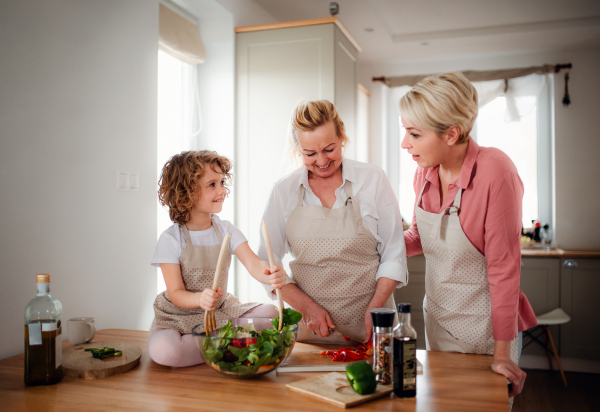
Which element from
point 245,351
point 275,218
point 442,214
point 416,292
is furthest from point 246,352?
point 416,292

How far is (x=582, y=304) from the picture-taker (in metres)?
3.52

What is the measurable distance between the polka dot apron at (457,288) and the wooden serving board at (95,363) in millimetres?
868

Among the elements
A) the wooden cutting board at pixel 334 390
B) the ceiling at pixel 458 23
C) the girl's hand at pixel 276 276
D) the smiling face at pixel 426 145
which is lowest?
the wooden cutting board at pixel 334 390

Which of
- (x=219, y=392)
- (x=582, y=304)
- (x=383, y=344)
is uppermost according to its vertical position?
(x=383, y=344)

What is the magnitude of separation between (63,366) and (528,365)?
3.54 meters

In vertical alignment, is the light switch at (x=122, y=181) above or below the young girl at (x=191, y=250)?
above

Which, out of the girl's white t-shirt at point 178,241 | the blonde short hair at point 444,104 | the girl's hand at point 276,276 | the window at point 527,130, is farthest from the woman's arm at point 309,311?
the window at point 527,130

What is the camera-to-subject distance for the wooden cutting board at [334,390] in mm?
984

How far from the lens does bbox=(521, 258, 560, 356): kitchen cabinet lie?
11.6 ft

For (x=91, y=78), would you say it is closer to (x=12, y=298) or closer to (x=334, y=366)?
(x=12, y=298)

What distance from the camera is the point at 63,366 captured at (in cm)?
121

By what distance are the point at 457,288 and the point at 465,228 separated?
19 centimetres

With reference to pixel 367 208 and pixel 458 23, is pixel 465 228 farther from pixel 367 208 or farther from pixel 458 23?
pixel 458 23

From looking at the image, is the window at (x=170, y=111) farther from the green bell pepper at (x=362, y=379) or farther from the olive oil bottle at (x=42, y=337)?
the green bell pepper at (x=362, y=379)
